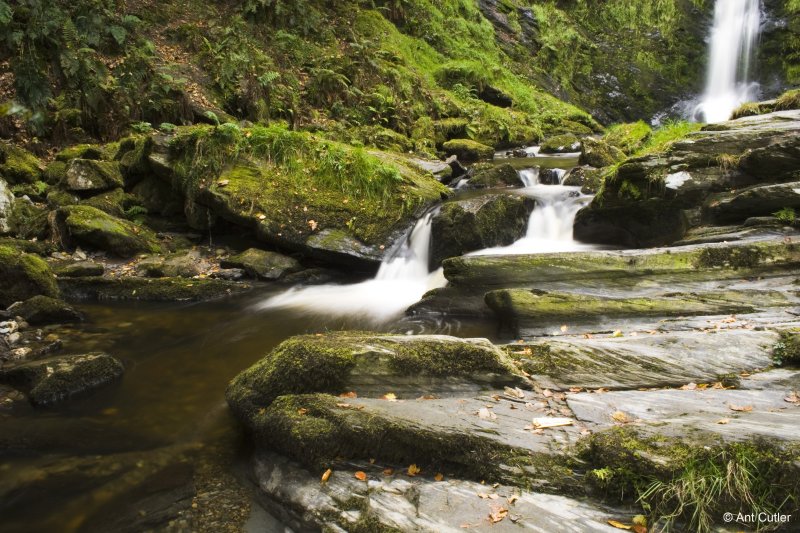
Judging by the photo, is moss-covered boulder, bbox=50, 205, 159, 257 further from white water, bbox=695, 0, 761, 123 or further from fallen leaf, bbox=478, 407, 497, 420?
white water, bbox=695, 0, 761, 123

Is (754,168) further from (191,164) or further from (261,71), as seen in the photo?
(261,71)

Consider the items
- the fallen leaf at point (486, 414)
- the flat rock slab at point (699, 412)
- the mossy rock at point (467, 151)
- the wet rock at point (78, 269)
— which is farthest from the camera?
the mossy rock at point (467, 151)

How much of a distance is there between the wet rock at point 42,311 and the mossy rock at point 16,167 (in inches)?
213

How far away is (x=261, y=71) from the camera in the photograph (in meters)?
15.9

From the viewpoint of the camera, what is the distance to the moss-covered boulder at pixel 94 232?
9305mm

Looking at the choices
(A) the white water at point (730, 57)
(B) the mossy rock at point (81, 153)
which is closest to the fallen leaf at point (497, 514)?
(B) the mossy rock at point (81, 153)

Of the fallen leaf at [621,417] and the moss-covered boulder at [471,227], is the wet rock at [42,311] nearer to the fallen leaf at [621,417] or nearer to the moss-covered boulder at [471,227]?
the moss-covered boulder at [471,227]

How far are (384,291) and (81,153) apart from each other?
8497 mm

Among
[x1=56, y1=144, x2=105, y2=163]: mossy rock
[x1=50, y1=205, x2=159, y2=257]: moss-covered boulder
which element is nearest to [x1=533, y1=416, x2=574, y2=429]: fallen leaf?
[x1=50, y1=205, x2=159, y2=257]: moss-covered boulder

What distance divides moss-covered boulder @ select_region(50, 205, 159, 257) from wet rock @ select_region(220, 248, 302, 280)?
1707 millimetres

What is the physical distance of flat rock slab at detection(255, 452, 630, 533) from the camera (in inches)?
103

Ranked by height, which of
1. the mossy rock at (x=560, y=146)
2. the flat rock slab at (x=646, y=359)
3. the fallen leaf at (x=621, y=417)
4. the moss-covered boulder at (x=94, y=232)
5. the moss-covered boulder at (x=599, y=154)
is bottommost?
the fallen leaf at (x=621, y=417)

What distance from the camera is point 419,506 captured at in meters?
2.84

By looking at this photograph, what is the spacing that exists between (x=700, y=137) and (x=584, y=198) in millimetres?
2558
